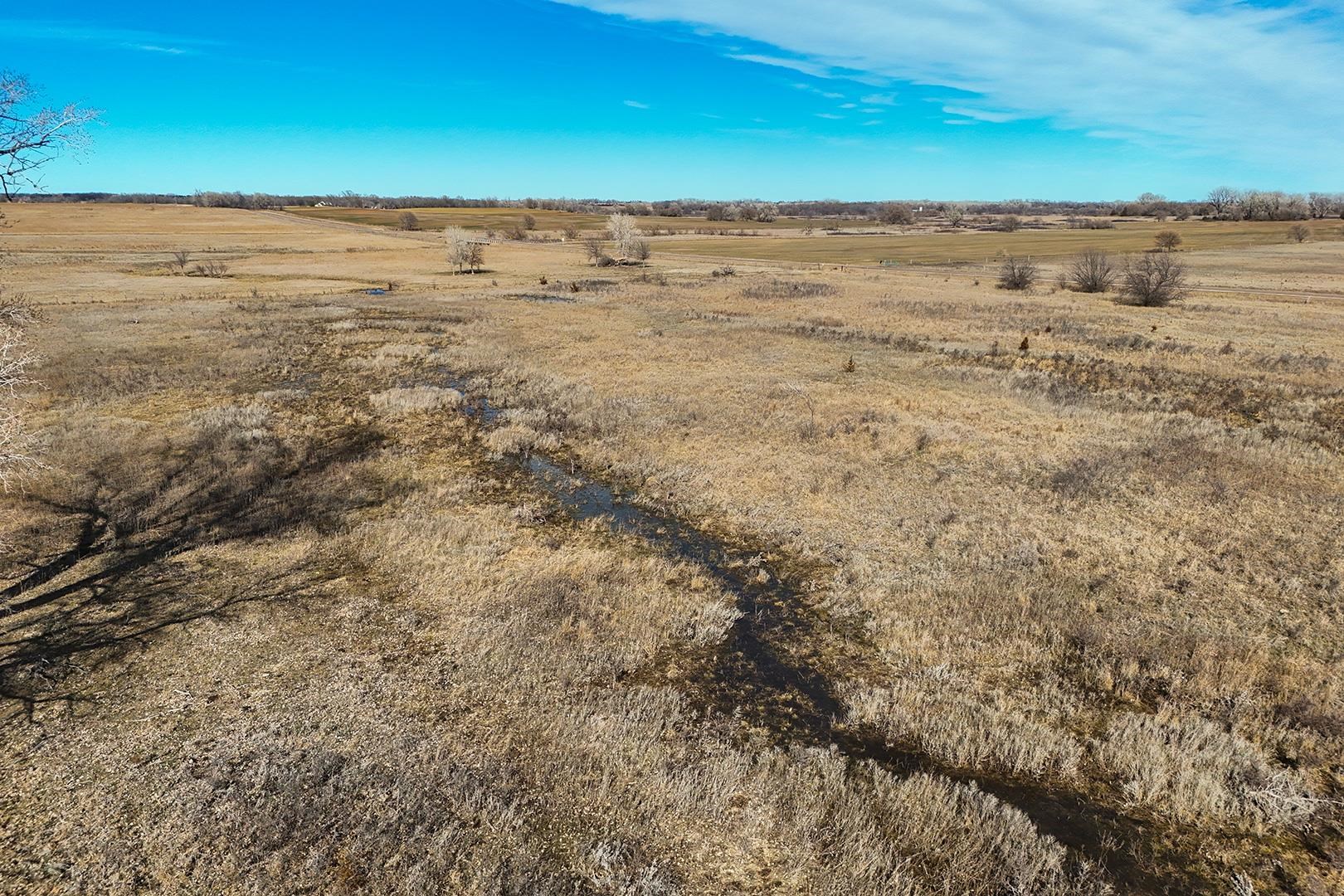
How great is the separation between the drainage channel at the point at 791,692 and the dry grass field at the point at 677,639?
59 mm

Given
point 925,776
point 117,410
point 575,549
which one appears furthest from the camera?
point 117,410

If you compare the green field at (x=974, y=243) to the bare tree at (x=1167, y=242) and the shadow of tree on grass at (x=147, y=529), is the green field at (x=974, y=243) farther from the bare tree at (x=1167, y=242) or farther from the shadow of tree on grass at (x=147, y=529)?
the shadow of tree on grass at (x=147, y=529)

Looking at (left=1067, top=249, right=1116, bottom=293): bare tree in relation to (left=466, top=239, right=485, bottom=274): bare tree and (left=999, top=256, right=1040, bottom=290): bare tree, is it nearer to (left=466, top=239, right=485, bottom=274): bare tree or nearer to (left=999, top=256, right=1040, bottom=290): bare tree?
(left=999, top=256, right=1040, bottom=290): bare tree

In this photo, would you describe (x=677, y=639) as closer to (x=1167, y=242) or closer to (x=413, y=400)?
(x=413, y=400)

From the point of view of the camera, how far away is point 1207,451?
58.4 ft

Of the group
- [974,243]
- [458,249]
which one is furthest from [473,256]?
[974,243]

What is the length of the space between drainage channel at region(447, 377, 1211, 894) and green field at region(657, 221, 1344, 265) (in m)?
82.9

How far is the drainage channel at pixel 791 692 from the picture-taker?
6.88 metres

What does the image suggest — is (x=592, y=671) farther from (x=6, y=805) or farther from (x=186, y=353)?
(x=186, y=353)

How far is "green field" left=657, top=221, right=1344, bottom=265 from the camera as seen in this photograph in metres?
93.5

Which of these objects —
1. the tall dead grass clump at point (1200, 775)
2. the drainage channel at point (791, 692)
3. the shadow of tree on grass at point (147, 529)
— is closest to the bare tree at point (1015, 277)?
the drainage channel at point (791, 692)

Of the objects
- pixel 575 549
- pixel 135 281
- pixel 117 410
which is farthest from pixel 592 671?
pixel 135 281

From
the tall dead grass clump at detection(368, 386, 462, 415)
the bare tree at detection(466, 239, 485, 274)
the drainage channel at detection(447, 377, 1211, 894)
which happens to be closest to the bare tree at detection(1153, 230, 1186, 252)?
the bare tree at detection(466, 239, 485, 274)

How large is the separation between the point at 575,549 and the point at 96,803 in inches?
316
